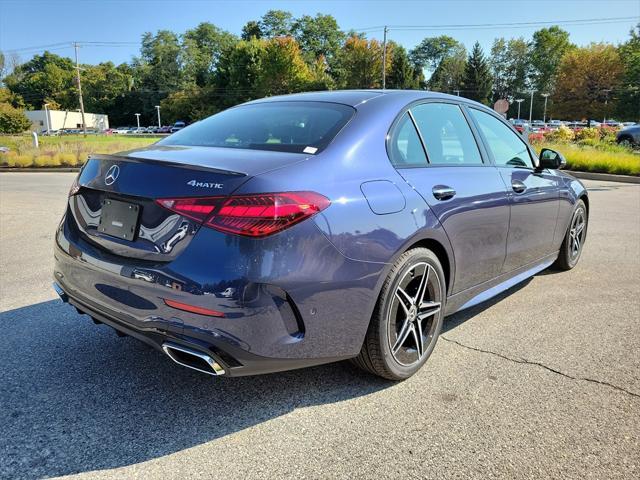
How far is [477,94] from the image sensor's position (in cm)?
8356

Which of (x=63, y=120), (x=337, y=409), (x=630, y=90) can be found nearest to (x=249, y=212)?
(x=337, y=409)

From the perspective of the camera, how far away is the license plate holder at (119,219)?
2332 mm

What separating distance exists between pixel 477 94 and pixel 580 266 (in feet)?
279

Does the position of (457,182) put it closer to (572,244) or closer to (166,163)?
(166,163)

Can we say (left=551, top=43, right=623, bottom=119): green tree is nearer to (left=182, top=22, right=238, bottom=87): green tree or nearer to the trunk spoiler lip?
the trunk spoiler lip

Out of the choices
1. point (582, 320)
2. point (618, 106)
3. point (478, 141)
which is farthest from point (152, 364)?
point (618, 106)

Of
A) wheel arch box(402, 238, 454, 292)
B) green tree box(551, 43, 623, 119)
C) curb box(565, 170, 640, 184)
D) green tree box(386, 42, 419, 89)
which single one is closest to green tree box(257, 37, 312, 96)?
green tree box(386, 42, 419, 89)

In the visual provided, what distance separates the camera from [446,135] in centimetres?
331

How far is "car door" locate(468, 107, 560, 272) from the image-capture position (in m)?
3.66

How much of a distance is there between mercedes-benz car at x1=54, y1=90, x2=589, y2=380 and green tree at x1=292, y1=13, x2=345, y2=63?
4108 inches

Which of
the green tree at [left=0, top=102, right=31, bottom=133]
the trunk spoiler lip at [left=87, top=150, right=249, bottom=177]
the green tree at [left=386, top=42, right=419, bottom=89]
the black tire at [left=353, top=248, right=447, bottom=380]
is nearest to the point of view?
the trunk spoiler lip at [left=87, top=150, right=249, bottom=177]

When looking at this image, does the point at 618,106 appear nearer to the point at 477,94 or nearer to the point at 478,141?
the point at 477,94

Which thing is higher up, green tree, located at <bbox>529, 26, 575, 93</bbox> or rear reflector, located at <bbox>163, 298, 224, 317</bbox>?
green tree, located at <bbox>529, 26, 575, 93</bbox>

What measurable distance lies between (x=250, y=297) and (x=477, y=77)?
290 ft
